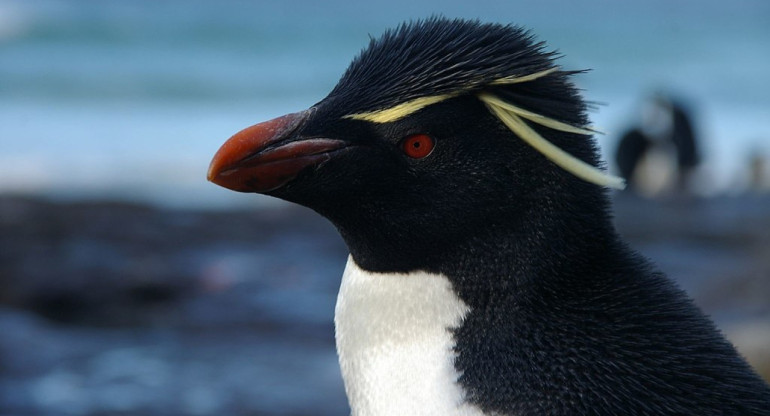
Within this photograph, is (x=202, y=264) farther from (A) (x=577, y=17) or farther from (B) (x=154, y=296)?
(A) (x=577, y=17)

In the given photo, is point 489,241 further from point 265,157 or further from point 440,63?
point 265,157

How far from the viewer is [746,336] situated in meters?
5.91

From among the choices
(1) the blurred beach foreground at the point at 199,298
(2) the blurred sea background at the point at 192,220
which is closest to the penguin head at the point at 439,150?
(2) the blurred sea background at the point at 192,220

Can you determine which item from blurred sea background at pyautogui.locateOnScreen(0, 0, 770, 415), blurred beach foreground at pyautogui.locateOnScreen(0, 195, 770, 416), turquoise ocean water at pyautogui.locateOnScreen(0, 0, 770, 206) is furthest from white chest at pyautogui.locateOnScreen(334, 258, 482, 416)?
turquoise ocean water at pyautogui.locateOnScreen(0, 0, 770, 206)

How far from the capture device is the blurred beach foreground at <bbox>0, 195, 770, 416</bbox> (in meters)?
6.37

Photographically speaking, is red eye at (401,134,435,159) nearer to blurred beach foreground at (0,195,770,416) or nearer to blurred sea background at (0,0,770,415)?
blurred sea background at (0,0,770,415)

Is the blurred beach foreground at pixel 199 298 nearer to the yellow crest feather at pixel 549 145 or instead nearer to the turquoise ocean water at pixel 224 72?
the turquoise ocean water at pixel 224 72

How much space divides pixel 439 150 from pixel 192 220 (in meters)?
9.01

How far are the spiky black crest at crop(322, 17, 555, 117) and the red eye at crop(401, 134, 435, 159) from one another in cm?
8

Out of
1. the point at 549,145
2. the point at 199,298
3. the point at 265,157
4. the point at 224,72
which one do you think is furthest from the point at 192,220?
the point at 224,72

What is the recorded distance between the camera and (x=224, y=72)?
84.8 feet

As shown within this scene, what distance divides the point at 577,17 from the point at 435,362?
37919mm

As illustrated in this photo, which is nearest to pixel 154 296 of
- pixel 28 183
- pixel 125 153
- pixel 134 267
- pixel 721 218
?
pixel 134 267

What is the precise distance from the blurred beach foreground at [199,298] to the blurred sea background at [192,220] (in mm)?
21
